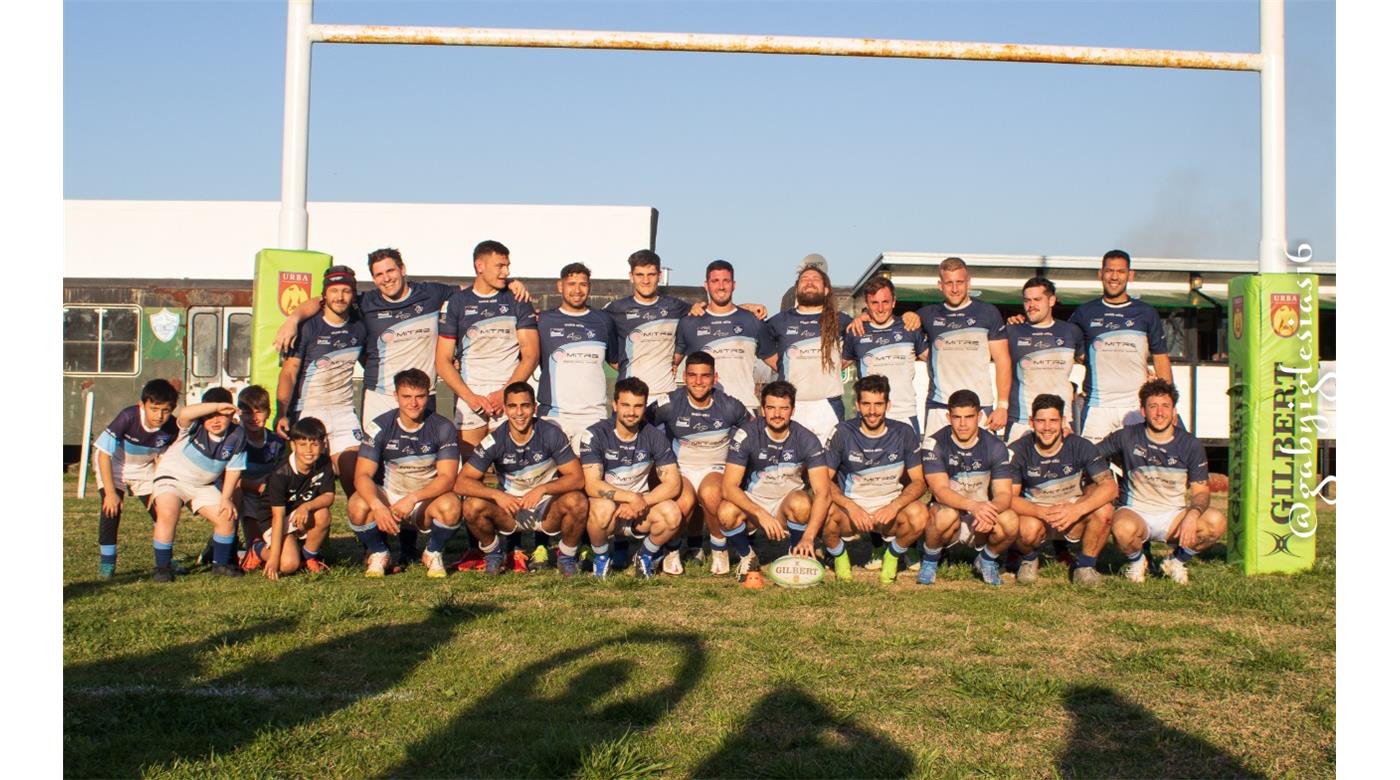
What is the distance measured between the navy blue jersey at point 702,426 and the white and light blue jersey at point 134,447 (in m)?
3.11

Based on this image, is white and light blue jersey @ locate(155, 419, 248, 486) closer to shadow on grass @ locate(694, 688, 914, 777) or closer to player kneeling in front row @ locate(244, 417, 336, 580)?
player kneeling in front row @ locate(244, 417, 336, 580)

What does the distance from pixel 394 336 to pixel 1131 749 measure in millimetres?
5301

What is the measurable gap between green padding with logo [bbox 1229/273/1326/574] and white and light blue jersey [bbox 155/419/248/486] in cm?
622

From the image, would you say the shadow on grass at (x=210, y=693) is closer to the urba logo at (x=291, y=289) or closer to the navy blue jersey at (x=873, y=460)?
the urba logo at (x=291, y=289)

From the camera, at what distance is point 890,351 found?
7676 millimetres

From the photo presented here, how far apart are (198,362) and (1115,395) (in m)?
10.6

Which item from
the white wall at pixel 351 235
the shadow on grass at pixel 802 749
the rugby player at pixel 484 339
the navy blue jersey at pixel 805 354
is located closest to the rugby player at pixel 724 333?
the navy blue jersey at pixel 805 354

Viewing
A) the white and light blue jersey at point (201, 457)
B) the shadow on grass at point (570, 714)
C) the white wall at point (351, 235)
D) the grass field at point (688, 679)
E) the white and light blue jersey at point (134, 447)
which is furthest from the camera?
the white wall at point (351, 235)

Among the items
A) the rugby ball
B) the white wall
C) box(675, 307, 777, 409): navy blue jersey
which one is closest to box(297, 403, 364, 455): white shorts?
box(675, 307, 777, 409): navy blue jersey

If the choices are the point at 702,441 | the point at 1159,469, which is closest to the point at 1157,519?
the point at 1159,469

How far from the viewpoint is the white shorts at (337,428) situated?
7.48m

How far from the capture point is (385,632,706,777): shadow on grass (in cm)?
349

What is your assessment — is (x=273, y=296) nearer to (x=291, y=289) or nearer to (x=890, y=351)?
(x=291, y=289)
